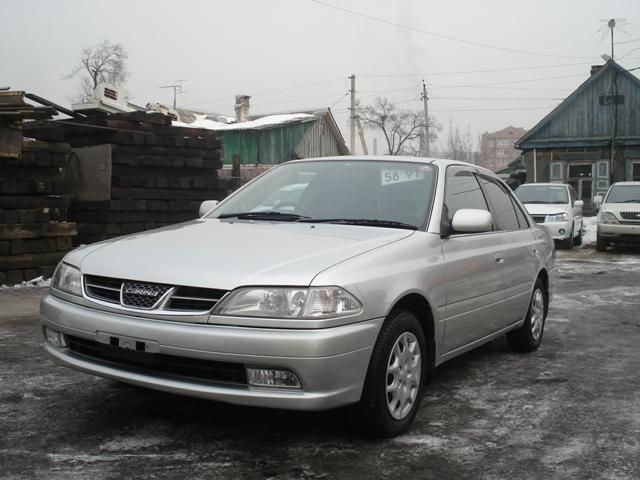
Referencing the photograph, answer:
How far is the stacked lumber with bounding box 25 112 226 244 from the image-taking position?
12297mm

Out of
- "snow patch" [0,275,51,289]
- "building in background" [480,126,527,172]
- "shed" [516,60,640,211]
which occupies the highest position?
"building in background" [480,126,527,172]

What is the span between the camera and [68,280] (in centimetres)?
386

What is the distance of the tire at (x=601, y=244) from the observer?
52.7 feet

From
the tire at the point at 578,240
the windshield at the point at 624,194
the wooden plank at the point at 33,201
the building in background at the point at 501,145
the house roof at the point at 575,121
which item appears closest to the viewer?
the wooden plank at the point at 33,201

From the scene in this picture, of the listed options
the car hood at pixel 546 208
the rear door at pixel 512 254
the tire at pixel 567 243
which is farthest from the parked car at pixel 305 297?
the tire at pixel 567 243

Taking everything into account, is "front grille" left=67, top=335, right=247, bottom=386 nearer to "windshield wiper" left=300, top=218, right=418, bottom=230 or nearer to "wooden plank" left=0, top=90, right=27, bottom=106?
"windshield wiper" left=300, top=218, right=418, bottom=230

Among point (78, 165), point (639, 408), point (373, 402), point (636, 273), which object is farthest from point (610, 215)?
point (373, 402)

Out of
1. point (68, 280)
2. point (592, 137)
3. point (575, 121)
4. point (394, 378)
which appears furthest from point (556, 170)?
point (68, 280)

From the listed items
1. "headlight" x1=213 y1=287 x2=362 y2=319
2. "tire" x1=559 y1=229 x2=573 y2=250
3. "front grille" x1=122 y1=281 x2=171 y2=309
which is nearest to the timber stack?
"front grille" x1=122 y1=281 x2=171 y2=309

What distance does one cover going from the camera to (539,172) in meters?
31.8

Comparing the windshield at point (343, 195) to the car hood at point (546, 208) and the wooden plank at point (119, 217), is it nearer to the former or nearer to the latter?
the wooden plank at point (119, 217)

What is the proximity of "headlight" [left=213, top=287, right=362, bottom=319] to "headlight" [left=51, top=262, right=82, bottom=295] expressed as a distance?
38.3 inches

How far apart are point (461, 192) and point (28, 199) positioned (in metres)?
7.08

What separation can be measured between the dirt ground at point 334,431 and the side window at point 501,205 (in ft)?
3.58
